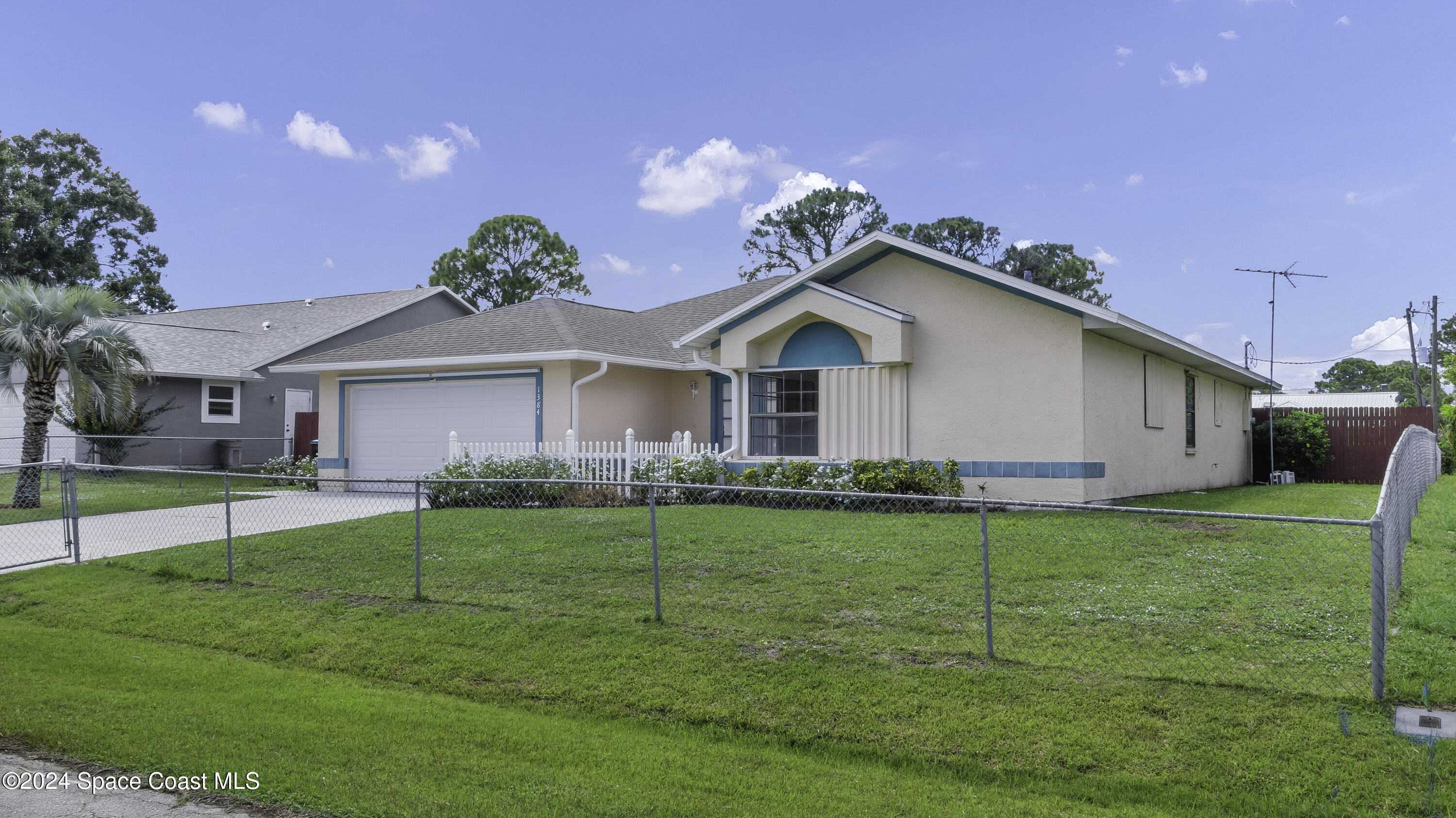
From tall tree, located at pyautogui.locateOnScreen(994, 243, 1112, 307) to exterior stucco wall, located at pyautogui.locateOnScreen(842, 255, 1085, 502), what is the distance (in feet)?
112

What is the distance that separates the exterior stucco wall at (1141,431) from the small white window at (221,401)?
74.4 feet

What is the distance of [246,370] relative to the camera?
86.6 ft

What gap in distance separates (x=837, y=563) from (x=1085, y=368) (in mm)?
6775

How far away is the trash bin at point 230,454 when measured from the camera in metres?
26.1

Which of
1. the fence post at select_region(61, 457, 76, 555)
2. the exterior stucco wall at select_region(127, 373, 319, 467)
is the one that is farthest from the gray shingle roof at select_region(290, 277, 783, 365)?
the fence post at select_region(61, 457, 76, 555)

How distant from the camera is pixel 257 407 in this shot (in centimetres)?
2750

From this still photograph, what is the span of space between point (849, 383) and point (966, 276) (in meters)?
2.50

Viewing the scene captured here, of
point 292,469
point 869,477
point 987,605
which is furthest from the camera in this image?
point 292,469

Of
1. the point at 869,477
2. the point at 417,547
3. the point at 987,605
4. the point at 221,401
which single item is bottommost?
the point at 987,605

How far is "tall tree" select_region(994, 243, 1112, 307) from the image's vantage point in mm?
48312

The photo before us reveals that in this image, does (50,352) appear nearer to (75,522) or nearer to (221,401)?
(75,522)

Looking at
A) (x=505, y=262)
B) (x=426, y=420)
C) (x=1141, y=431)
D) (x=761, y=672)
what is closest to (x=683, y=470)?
(x=426, y=420)

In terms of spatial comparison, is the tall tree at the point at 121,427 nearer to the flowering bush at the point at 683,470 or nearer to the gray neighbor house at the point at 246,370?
the gray neighbor house at the point at 246,370

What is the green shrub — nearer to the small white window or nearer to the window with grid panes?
the window with grid panes
